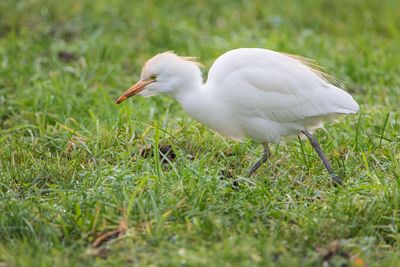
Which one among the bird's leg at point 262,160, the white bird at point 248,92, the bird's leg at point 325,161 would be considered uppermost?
the white bird at point 248,92

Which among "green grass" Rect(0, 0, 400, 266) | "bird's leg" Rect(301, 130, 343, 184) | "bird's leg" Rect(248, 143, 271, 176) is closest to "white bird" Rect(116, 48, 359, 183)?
"bird's leg" Rect(301, 130, 343, 184)

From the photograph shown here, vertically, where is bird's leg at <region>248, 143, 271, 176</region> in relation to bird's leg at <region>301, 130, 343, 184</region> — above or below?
below

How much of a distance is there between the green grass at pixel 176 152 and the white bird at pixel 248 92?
0.33m

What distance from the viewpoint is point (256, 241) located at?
4.47 metres

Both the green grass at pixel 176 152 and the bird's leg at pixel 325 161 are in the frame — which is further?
the bird's leg at pixel 325 161

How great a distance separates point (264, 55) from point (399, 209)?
1475 millimetres

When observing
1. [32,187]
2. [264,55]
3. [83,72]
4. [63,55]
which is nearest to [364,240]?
[264,55]

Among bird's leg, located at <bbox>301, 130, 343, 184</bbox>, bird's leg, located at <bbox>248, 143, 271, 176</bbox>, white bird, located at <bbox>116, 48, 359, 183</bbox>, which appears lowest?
bird's leg, located at <bbox>248, 143, 271, 176</bbox>

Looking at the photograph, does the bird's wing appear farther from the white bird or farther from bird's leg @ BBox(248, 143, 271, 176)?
bird's leg @ BBox(248, 143, 271, 176)

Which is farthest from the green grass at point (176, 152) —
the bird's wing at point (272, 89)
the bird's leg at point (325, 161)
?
the bird's wing at point (272, 89)

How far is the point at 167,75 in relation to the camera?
18.5 feet

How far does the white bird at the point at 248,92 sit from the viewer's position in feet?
18.3

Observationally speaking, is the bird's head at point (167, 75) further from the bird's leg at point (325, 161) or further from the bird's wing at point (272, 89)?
the bird's leg at point (325, 161)

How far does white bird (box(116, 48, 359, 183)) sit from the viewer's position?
5578 millimetres
